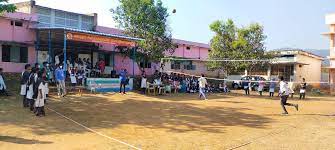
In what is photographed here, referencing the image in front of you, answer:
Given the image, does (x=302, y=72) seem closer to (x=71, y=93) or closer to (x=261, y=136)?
(x=71, y=93)

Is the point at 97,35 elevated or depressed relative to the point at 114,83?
elevated

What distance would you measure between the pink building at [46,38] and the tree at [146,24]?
2022 mm

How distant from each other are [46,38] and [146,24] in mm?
7245

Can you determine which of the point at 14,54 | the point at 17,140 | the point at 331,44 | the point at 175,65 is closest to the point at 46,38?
the point at 14,54

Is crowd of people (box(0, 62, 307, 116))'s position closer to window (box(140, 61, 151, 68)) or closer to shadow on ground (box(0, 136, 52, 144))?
shadow on ground (box(0, 136, 52, 144))

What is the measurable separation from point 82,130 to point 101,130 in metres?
0.55

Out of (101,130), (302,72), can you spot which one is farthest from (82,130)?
(302,72)

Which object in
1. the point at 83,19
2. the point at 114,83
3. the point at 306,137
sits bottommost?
the point at 306,137

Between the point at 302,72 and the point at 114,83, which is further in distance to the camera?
the point at 302,72

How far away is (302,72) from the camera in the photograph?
45062 millimetres

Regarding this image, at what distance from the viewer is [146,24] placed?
28.3 meters

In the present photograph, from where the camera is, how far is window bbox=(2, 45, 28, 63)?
23.7 meters

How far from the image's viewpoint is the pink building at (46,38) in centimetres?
2327

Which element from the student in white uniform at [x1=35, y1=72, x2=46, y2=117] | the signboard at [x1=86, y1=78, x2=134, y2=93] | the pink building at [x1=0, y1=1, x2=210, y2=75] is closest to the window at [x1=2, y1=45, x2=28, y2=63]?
the pink building at [x1=0, y1=1, x2=210, y2=75]
